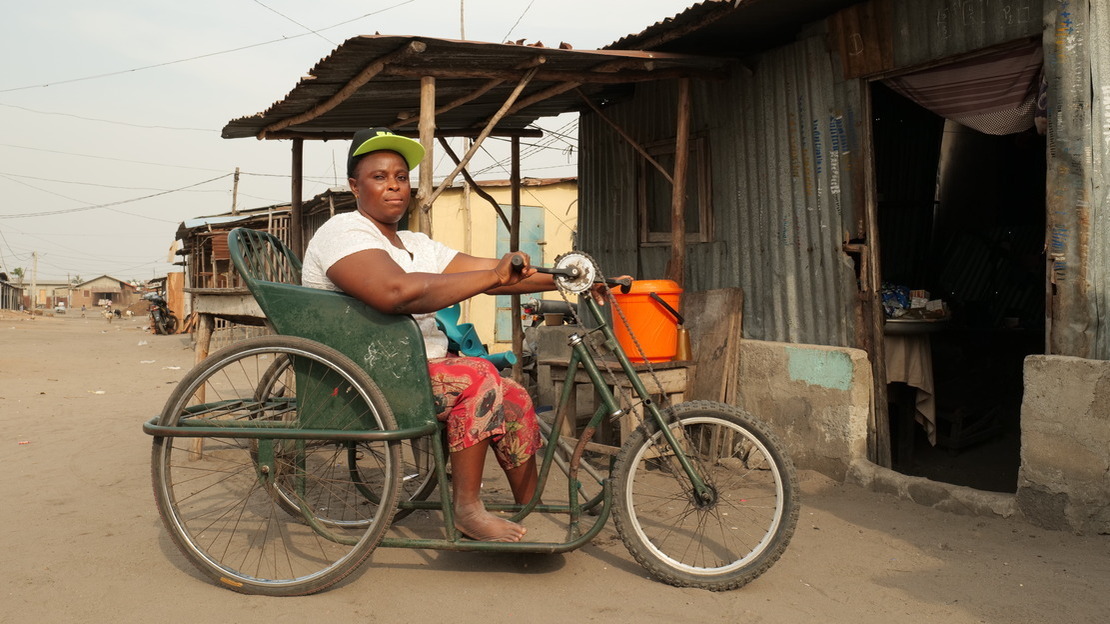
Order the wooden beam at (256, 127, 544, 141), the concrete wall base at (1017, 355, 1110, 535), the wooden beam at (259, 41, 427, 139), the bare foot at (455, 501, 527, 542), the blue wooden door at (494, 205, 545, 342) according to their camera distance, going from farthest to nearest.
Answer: the blue wooden door at (494, 205, 545, 342) < the wooden beam at (256, 127, 544, 141) < the wooden beam at (259, 41, 427, 139) < the concrete wall base at (1017, 355, 1110, 535) < the bare foot at (455, 501, 527, 542)

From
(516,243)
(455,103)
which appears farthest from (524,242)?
(455,103)

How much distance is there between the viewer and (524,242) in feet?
50.1

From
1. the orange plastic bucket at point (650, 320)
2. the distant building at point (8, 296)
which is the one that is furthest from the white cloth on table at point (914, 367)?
the distant building at point (8, 296)

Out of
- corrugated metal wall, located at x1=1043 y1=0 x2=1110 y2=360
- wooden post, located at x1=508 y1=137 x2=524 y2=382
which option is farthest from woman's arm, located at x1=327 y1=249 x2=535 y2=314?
wooden post, located at x1=508 y1=137 x2=524 y2=382

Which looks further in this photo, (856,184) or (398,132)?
(398,132)

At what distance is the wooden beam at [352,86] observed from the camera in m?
4.89

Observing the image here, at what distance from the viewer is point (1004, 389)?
21.6 feet

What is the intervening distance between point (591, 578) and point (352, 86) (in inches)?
155

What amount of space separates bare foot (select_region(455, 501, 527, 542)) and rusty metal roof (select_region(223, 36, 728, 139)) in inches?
→ 115

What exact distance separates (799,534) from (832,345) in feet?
5.79

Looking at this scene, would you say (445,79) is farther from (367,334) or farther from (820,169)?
(367,334)

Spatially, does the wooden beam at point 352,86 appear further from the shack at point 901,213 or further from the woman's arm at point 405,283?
the woman's arm at point 405,283

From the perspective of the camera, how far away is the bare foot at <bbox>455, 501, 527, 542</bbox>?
3.04 metres

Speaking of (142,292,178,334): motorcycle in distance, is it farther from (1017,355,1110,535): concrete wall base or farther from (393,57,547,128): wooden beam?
(1017,355,1110,535): concrete wall base
